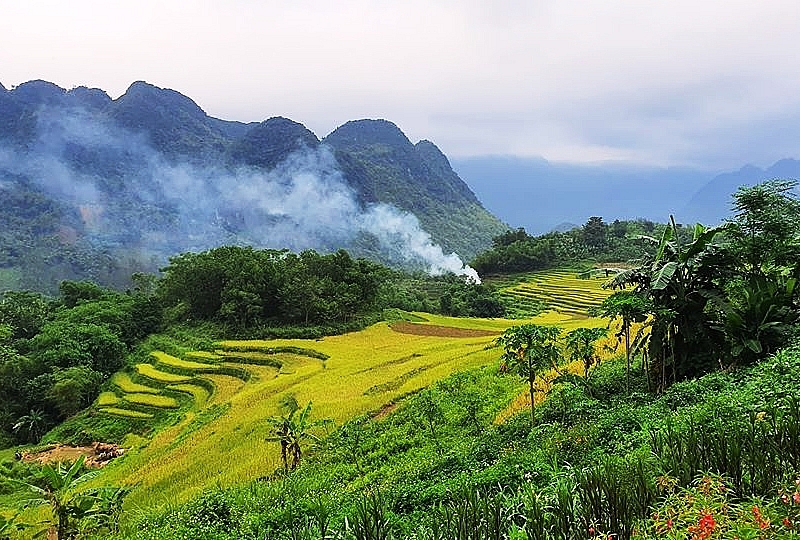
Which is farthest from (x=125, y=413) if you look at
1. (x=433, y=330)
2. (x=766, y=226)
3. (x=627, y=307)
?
(x=766, y=226)

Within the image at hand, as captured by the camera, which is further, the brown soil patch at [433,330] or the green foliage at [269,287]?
the green foliage at [269,287]

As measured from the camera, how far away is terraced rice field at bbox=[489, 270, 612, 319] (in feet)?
122

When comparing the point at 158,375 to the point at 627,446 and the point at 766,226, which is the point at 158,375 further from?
the point at 766,226

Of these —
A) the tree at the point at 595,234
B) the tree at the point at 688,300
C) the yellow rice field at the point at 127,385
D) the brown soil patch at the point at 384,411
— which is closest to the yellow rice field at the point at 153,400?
the yellow rice field at the point at 127,385

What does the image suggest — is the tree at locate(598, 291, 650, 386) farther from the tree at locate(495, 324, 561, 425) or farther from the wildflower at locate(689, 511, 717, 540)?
the wildflower at locate(689, 511, 717, 540)

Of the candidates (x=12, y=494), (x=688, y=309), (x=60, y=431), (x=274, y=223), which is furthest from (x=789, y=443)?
(x=274, y=223)

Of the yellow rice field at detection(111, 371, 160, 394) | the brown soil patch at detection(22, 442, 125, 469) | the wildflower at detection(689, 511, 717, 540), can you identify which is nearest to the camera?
the wildflower at detection(689, 511, 717, 540)

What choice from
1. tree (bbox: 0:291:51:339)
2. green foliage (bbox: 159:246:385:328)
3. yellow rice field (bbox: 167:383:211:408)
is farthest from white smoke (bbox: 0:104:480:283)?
yellow rice field (bbox: 167:383:211:408)

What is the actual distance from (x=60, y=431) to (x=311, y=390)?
11216mm

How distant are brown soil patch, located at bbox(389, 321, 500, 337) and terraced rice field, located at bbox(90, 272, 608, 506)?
0.06m

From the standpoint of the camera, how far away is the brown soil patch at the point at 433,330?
98.8 ft

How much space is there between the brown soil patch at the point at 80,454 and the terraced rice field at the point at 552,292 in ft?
80.0

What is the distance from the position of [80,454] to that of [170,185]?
3670 inches

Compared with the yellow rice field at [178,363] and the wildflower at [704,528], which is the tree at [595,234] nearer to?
the yellow rice field at [178,363]
